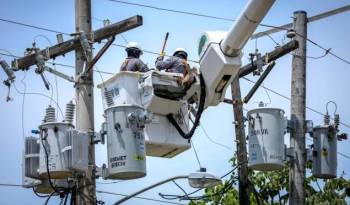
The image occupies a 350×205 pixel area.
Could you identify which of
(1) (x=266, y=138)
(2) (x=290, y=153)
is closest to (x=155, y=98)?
(1) (x=266, y=138)

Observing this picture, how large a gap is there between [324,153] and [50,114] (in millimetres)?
5375

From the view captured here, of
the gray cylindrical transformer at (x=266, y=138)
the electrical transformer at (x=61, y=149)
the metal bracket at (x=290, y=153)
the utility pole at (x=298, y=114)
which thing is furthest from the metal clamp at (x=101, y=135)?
the utility pole at (x=298, y=114)

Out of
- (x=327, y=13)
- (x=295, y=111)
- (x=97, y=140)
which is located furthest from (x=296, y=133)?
(x=97, y=140)

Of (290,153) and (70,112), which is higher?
(70,112)

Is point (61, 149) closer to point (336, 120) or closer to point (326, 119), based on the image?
point (326, 119)

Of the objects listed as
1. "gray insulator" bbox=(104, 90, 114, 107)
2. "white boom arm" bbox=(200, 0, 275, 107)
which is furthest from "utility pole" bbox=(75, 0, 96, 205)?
"white boom arm" bbox=(200, 0, 275, 107)

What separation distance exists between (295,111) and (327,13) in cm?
266

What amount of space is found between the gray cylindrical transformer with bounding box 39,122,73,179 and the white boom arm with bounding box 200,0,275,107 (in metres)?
1.94

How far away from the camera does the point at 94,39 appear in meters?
16.1

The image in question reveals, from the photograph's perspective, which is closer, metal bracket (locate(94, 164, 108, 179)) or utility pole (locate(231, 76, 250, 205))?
metal bracket (locate(94, 164, 108, 179))

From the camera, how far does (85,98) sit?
15.8m

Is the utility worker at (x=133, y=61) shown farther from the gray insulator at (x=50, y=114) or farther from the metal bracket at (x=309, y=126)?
the metal bracket at (x=309, y=126)

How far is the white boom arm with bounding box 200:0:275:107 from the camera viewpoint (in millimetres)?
12719

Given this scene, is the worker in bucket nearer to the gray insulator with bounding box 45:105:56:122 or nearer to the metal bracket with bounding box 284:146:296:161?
the gray insulator with bounding box 45:105:56:122
